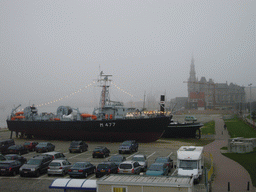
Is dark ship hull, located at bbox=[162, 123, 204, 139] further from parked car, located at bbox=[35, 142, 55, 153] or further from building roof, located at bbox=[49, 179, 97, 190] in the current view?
building roof, located at bbox=[49, 179, 97, 190]

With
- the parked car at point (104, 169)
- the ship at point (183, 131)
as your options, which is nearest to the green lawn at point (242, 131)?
the ship at point (183, 131)

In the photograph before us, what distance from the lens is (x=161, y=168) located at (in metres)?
17.1

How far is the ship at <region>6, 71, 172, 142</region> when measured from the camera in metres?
38.6

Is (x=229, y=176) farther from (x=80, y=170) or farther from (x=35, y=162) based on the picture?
Answer: (x=35, y=162)

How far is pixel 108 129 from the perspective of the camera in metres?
39.6

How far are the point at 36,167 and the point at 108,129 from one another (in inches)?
839

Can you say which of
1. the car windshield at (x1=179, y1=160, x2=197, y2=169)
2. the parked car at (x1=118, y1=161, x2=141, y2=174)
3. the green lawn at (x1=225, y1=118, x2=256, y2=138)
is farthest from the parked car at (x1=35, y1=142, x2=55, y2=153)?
the green lawn at (x1=225, y1=118, x2=256, y2=138)

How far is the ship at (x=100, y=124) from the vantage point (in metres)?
38.6

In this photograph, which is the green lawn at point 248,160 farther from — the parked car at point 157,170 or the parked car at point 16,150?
the parked car at point 16,150

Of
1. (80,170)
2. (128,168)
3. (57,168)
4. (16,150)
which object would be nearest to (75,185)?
(80,170)

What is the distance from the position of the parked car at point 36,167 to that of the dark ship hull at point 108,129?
19431mm

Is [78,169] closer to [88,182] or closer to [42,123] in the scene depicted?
[88,182]

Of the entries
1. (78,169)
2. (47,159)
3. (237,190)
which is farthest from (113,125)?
(237,190)

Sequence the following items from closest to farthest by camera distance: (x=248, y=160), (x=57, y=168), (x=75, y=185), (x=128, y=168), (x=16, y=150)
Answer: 1. (x=75, y=185)
2. (x=128, y=168)
3. (x=57, y=168)
4. (x=248, y=160)
5. (x=16, y=150)
